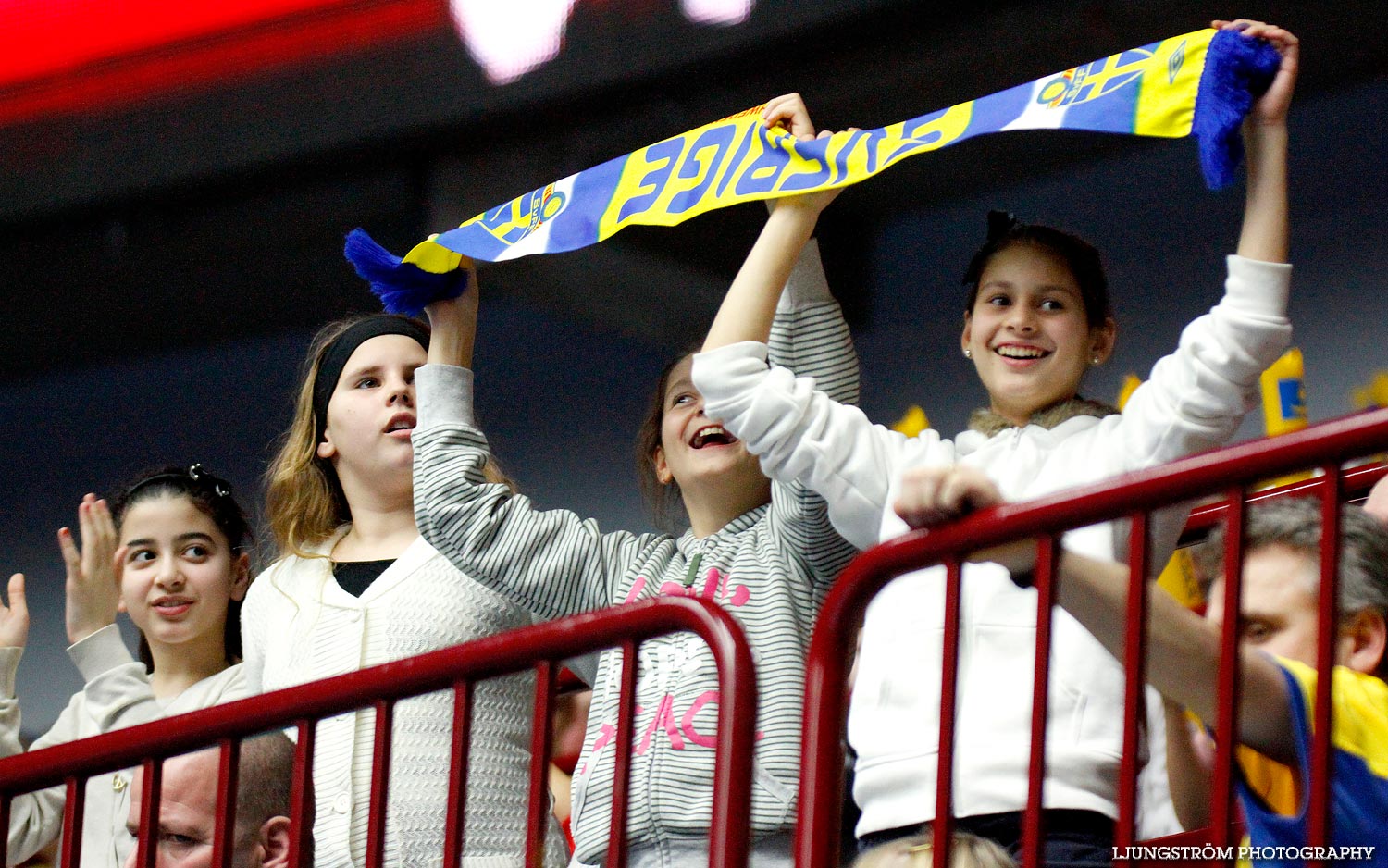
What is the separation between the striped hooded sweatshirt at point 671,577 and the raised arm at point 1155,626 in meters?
0.40

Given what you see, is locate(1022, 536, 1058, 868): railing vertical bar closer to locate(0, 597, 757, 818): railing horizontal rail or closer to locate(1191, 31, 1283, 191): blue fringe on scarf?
locate(0, 597, 757, 818): railing horizontal rail

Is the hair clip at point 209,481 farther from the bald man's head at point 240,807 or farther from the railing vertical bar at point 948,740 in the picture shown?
the railing vertical bar at point 948,740

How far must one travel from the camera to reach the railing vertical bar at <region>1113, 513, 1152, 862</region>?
1.40m

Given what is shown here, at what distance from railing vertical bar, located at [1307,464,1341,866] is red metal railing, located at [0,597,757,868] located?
48 cm

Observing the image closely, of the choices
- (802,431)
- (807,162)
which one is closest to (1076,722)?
(802,431)

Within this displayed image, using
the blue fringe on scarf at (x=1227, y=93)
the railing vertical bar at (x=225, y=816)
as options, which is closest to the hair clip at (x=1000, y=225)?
the blue fringe on scarf at (x=1227, y=93)

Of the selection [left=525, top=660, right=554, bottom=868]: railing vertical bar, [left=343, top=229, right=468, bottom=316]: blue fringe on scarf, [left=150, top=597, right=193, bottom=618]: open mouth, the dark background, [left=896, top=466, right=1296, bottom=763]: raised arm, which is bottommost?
[left=525, top=660, right=554, bottom=868]: railing vertical bar

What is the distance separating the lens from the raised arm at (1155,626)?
1.46 meters

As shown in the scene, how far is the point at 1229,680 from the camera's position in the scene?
1.38 m

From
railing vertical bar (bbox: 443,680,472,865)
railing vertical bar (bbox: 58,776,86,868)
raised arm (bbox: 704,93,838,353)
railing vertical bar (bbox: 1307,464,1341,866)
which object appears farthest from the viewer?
raised arm (bbox: 704,93,838,353)

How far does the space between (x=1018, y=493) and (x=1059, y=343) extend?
0.75ft

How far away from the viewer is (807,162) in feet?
6.95

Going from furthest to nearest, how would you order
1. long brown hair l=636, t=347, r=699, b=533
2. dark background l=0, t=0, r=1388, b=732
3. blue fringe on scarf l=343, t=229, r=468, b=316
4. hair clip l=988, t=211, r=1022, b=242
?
dark background l=0, t=0, r=1388, b=732, long brown hair l=636, t=347, r=699, b=533, blue fringe on scarf l=343, t=229, r=468, b=316, hair clip l=988, t=211, r=1022, b=242

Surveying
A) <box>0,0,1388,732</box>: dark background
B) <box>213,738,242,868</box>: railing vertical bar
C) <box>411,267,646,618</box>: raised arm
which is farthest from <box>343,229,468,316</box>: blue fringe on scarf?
<box>0,0,1388,732</box>: dark background
